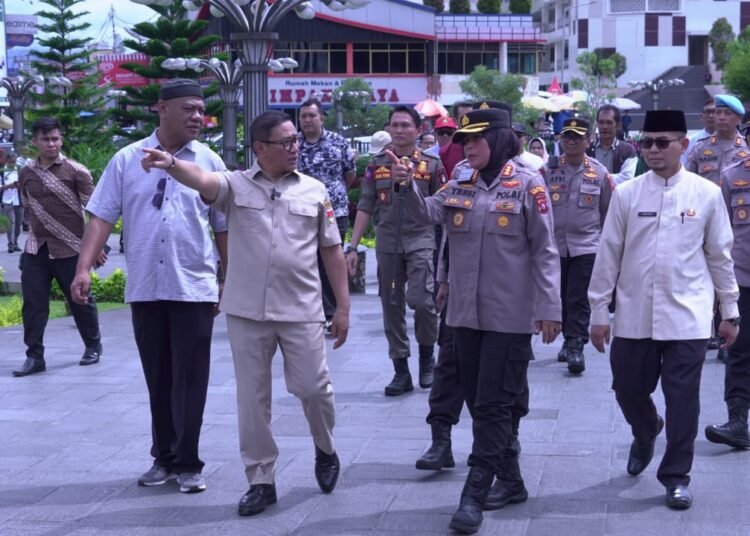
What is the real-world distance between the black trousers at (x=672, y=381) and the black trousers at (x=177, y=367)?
1924 millimetres

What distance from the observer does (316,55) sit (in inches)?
2830

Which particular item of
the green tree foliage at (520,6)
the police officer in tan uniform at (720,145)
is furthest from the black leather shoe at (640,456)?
the green tree foliage at (520,6)

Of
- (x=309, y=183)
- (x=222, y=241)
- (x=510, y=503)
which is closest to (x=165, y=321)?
(x=222, y=241)

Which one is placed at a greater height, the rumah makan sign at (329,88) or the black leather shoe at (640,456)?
the rumah makan sign at (329,88)

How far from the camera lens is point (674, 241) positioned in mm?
5648

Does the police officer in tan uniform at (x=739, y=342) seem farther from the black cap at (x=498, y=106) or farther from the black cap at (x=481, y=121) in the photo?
the black cap at (x=481, y=121)

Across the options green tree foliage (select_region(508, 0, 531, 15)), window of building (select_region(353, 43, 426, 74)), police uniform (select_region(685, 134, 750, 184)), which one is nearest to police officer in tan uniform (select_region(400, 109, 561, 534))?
police uniform (select_region(685, 134, 750, 184))

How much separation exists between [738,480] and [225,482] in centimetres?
244

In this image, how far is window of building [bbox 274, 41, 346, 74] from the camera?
71562 millimetres

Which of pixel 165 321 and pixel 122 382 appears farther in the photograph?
pixel 122 382

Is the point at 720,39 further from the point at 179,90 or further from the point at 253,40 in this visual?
the point at 179,90

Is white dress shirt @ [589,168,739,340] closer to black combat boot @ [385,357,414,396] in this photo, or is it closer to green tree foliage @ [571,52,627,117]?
black combat boot @ [385,357,414,396]

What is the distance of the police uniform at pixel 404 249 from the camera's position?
26.7 ft

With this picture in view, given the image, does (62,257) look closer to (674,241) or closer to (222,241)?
(222,241)
